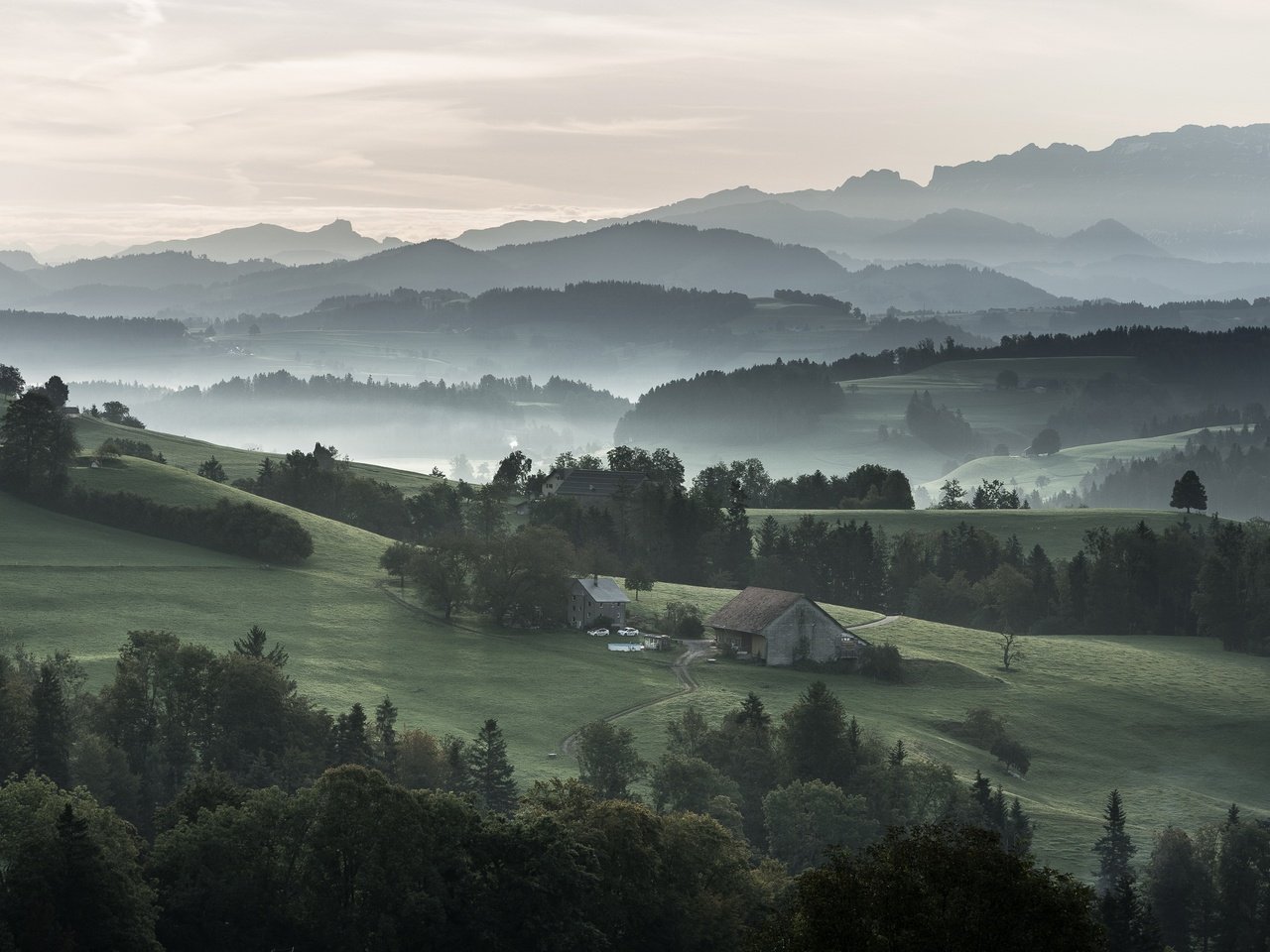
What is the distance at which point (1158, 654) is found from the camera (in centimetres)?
11919

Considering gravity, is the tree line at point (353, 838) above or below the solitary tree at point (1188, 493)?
below

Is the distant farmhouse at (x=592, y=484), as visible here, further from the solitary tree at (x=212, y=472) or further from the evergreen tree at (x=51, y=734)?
the evergreen tree at (x=51, y=734)

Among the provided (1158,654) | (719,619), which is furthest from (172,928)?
(1158,654)

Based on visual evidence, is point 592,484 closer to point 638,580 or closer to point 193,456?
point 638,580

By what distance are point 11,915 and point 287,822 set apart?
942cm

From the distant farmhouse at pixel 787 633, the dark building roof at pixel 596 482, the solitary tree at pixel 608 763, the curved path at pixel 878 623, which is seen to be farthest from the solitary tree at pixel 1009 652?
the dark building roof at pixel 596 482

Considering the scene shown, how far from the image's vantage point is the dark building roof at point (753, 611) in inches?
4146

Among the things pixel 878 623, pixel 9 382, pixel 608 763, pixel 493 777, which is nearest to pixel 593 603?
pixel 878 623

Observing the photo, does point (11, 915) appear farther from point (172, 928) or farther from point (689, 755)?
point (689, 755)

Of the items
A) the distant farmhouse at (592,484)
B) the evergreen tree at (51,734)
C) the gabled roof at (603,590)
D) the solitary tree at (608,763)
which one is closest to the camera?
the evergreen tree at (51,734)

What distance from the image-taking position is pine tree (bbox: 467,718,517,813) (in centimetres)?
6631

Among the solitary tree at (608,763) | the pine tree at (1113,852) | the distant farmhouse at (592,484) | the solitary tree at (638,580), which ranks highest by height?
the distant farmhouse at (592,484)

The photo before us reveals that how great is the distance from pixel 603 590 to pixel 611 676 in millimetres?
17607

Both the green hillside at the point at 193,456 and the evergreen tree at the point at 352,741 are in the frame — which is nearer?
the evergreen tree at the point at 352,741
